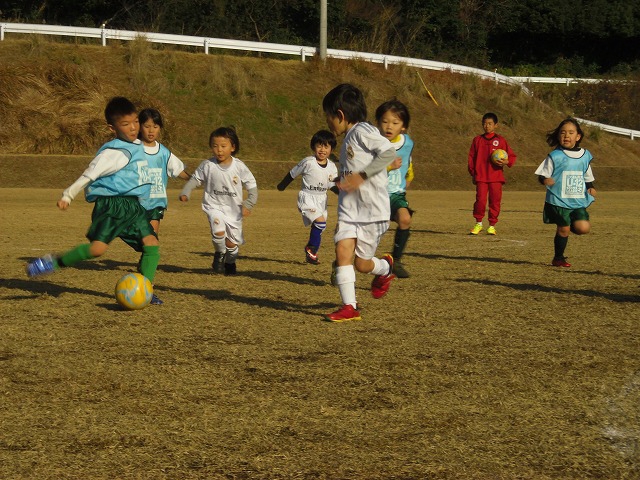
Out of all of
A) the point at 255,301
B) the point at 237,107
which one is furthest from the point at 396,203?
the point at 237,107

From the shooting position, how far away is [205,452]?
12.8 ft

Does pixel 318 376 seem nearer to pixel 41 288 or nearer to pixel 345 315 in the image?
pixel 345 315

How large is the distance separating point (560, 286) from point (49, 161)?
16.6 metres

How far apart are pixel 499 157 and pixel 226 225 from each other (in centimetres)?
596

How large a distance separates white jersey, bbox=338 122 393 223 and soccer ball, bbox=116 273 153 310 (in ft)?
4.89

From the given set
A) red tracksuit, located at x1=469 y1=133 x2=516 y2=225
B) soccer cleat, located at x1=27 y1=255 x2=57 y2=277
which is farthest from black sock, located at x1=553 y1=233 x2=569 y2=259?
soccer cleat, located at x1=27 y1=255 x2=57 y2=277

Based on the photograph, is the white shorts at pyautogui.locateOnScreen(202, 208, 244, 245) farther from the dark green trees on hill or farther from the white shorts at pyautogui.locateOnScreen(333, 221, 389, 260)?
the dark green trees on hill

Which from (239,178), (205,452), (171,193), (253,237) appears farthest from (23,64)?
(205,452)

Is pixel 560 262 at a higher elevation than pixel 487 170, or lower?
lower

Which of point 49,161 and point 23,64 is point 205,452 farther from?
point 23,64

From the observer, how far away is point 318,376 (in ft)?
17.0

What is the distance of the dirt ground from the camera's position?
3.84 meters

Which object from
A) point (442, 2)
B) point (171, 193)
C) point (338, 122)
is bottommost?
point (171, 193)

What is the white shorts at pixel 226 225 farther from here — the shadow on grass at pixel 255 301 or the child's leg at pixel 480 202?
the child's leg at pixel 480 202
